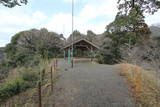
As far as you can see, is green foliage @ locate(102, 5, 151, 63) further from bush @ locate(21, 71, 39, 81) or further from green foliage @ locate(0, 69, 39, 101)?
green foliage @ locate(0, 69, 39, 101)

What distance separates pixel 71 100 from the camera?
5.75m

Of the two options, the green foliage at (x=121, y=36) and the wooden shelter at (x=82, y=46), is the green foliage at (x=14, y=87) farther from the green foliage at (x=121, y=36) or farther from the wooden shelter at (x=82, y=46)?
the green foliage at (x=121, y=36)

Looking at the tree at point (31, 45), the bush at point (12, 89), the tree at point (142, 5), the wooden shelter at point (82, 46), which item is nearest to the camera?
the tree at point (142, 5)

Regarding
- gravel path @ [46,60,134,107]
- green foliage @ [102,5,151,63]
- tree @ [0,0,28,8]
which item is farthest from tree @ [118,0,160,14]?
green foliage @ [102,5,151,63]

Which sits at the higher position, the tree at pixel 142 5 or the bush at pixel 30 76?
the tree at pixel 142 5

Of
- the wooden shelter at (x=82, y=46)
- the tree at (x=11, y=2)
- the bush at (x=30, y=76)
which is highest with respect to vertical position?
the tree at (x=11, y=2)

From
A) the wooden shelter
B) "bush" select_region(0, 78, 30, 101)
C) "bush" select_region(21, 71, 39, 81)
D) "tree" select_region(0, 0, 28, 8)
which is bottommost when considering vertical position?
"bush" select_region(0, 78, 30, 101)

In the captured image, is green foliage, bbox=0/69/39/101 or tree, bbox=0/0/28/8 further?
green foliage, bbox=0/69/39/101

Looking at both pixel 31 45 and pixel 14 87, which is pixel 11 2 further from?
pixel 31 45

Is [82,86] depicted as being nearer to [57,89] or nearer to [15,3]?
[57,89]

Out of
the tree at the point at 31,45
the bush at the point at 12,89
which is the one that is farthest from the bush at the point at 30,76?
the tree at the point at 31,45

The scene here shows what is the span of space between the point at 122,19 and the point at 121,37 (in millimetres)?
21935

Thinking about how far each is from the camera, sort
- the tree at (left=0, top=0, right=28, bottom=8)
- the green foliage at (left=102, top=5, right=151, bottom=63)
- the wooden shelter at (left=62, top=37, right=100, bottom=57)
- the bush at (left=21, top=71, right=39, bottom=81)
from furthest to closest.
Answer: the green foliage at (left=102, top=5, right=151, bottom=63)
the wooden shelter at (left=62, top=37, right=100, bottom=57)
the bush at (left=21, top=71, right=39, bottom=81)
the tree at (left=0, top=0, right=28, bottom=8)

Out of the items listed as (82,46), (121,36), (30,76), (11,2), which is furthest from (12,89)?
(121,36)
